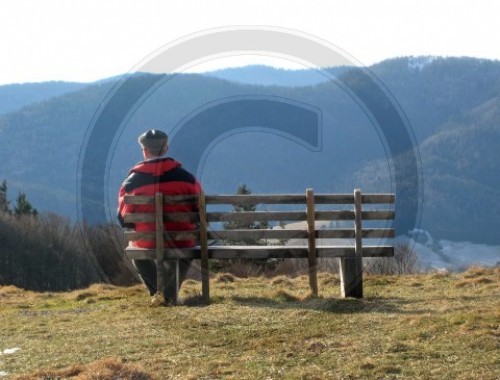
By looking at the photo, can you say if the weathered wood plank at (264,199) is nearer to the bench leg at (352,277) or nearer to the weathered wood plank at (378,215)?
the weathered wood plank at (378,215)

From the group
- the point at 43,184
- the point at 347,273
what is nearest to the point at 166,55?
the point at 347,273

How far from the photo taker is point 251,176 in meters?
151

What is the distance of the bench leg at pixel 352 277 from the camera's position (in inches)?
444

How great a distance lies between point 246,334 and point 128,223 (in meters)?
3.96

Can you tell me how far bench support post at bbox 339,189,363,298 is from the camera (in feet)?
37.0

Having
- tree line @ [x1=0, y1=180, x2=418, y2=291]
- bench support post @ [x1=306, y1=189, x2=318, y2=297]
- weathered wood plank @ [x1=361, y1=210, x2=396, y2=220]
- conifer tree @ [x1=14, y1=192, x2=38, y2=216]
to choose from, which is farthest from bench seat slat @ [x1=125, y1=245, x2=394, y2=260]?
conifer tree @ [x1=14, y1=192, x2=38, y2=216]

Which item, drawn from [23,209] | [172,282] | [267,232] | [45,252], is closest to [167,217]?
[172,282]

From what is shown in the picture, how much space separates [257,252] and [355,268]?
1.51 metres

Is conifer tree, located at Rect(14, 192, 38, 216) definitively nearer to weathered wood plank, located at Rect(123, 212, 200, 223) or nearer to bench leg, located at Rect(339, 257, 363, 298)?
weathered wood plank, located at Rect(123, 212, 200, 223)

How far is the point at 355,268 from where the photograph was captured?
11516 millimetres

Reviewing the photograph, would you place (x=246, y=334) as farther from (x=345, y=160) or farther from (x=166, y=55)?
(x=345, y=160)

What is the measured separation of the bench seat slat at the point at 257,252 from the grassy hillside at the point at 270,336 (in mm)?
633

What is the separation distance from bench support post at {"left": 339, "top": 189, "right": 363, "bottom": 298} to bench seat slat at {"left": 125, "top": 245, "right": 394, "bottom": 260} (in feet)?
0.35

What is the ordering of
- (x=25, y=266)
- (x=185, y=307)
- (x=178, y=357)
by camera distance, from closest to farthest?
(x=178, y=357) → (x=185, y=307) → (x=25, y=266)
